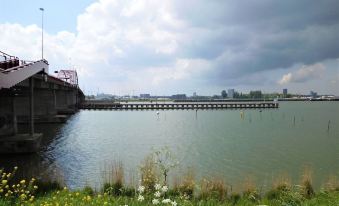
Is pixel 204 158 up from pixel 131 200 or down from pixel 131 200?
down

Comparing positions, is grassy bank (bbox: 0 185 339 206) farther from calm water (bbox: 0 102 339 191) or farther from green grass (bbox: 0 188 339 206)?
calm water (bbox: 0 102 339 191)

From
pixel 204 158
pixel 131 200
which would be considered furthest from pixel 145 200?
pixel 204 158

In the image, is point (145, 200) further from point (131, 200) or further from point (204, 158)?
point (204, 158)

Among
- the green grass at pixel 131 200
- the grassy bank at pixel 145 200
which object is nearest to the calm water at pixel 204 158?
the grassy bank at pixel 145 200

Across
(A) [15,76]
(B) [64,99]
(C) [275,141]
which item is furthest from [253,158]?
(B) [64,99]

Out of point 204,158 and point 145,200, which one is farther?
point 204,158

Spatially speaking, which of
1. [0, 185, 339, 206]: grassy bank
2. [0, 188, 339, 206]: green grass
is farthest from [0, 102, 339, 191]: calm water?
[0, 188, 339, 206]: green grass

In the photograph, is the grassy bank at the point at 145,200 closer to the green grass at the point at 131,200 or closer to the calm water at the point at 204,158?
the green grass at the point at 131,200

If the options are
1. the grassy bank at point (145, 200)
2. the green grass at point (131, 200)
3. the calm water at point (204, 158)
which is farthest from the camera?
the calm water at point (204, 158)

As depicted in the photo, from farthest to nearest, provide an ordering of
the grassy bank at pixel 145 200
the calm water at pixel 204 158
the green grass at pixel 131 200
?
the calm water at pixel 204 158 → the green grass at pixel 131 200 → the grassy bank at pixel 145 200

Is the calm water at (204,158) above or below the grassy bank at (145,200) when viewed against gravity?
Result: below

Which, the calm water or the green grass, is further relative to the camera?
the calm water

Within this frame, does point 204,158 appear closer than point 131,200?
No

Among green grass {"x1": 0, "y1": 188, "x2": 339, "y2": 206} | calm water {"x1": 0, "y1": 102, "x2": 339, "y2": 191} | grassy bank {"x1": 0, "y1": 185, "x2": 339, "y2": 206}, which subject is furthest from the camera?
calm water {"x1": 0, "y1": 102, "x2": 339, "y2": 191}
